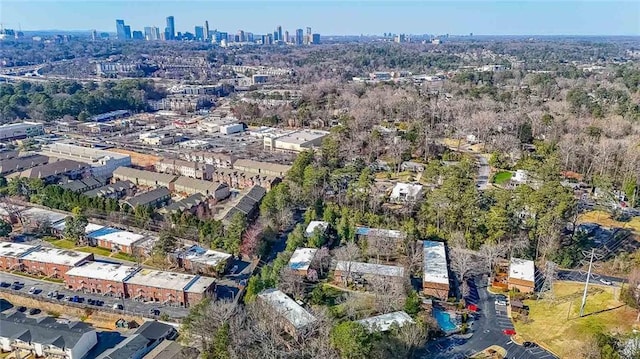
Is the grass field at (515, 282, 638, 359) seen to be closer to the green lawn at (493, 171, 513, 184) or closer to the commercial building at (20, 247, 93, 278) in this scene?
the green lawn at (493, 171, 513, 184)

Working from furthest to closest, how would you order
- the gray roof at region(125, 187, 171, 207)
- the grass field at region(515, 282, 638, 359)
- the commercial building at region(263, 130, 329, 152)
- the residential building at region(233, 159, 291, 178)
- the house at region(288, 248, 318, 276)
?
the commercial building at region(263, 130, 329, 152)
the residential building at region(233, 159, 291, 178)
the gray roof at region(125, 187, 171, 207)
the house at region(288, 248, 318, 276)
the grass field at region(515, 282, 638, 359)

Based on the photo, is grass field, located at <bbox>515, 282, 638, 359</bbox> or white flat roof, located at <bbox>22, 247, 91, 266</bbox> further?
white flat roof, located at <bbox>22, 247, 91, 266</bbox>

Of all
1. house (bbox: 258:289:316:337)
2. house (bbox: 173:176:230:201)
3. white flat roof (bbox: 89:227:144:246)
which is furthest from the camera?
house (bbox: 173:176:230:201)

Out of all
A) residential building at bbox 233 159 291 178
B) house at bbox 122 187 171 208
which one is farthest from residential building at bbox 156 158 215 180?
house at bbox 122 187 171 208

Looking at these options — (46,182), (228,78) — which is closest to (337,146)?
(46,182)

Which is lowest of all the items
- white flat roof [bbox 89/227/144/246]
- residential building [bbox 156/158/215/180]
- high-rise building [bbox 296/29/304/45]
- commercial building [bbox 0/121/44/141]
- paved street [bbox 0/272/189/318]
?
paved street [bbox 0/272/189/318]

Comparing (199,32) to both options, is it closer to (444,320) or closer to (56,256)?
(56,256)


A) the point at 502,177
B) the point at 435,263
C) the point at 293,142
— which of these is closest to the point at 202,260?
the point at 435,263
